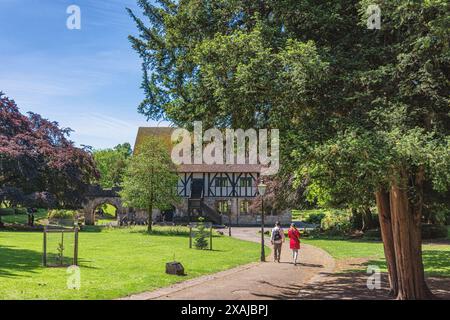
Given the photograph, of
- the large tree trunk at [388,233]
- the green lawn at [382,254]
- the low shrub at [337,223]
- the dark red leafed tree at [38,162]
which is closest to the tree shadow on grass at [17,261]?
the large tree trunk at [388,233]

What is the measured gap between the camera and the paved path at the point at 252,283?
11383mm

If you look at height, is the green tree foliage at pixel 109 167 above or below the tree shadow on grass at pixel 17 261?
above

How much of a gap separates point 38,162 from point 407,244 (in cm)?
3385

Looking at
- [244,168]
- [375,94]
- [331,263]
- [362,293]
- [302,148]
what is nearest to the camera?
[302,148]

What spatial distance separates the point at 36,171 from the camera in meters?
Result: 37.5

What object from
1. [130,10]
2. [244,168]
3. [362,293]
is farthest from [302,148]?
[244,168]

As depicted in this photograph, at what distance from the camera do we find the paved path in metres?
11.4

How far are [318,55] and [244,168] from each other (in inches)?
1702

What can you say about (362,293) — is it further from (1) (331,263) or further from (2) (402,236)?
(1) (331,263)

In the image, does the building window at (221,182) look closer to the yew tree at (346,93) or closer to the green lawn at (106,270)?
the green lawn at (106,270)

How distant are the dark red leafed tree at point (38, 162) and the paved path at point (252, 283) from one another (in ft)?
81.2

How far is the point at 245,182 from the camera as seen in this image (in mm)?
53531

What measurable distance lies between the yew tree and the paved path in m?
3.25

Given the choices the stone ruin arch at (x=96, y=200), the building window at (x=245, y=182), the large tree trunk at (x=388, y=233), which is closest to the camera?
the large tree trunk at (x=388, y=233)
